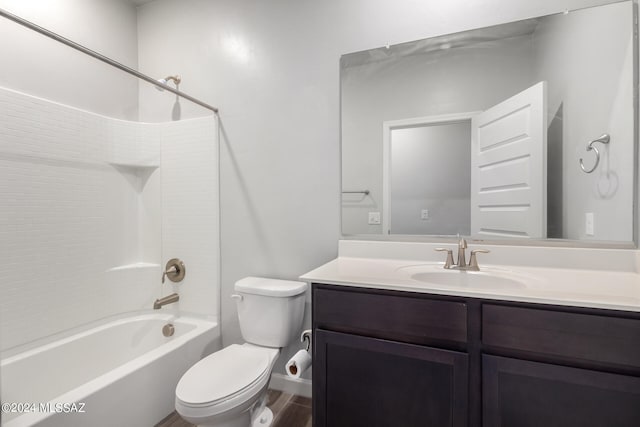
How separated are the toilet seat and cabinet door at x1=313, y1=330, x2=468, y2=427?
1.03 feet

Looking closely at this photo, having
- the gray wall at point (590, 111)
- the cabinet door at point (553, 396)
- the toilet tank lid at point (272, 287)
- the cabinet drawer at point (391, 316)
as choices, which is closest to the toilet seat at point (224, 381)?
the toilet tank lid at point (272, 287)

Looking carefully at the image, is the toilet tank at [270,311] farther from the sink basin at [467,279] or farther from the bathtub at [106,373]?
the sink basin at [467,279]

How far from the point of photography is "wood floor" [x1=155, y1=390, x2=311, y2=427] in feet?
5.16

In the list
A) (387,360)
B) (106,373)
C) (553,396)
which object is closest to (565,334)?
(553,396)

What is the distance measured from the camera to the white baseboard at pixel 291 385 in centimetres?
179

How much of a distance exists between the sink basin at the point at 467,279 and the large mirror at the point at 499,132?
25 centimetres

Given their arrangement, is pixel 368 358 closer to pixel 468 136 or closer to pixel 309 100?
pixel 468 136

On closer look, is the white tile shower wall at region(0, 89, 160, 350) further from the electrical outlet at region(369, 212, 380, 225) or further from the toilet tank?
the electrical outlet at region(369, 212, 380, 225)

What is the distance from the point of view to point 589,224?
1.27m

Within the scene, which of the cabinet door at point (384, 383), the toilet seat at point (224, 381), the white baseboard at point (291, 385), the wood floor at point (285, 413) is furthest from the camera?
the white baseboard at point (291, 385)

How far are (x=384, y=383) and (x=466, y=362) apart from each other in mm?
293

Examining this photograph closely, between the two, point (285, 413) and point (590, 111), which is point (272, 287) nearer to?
point (285, 413)

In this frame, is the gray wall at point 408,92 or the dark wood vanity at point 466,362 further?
the gray wall at point 408,92

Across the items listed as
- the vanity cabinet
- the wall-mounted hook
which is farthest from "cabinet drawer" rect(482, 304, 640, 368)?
the wall-mounted hook
